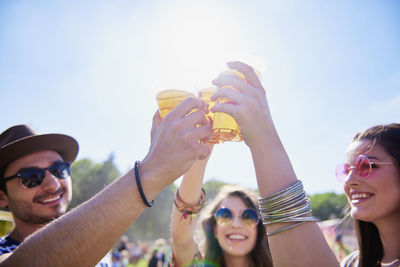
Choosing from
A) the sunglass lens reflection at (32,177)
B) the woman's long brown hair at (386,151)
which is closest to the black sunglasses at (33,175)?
the sunglass lens reflection at (32,177)

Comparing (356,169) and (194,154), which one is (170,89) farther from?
(356,169)

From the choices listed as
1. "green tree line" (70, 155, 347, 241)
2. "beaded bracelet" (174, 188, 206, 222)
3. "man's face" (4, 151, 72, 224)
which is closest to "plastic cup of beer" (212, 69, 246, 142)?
"beaded bracelet" (174, 188, 206, 222)

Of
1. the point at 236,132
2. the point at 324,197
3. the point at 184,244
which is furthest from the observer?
the point at 324,197

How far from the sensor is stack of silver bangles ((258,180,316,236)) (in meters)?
1.02

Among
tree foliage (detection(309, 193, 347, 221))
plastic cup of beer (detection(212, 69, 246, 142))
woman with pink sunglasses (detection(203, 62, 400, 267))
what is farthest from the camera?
tree foliage (detection(309, 193, 347, 221))

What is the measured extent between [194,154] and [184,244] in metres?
1.78

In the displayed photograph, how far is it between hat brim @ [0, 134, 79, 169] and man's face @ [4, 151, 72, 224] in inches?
3.1

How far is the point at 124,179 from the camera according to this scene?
1.21m

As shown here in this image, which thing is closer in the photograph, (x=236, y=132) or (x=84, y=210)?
(x=84, y=210)

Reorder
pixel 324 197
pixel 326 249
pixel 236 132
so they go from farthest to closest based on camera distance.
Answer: pixel 324 197 < pixel 236 132 < pixel 326 249

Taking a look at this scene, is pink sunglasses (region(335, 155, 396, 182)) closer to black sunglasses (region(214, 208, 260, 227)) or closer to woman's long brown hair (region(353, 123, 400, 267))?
woman's long brown hair (region(353, 123, 400, 267))

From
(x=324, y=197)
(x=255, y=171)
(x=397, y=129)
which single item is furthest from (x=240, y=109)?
(x=324, y=197)

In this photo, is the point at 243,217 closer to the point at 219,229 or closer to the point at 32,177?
the point at 219,229

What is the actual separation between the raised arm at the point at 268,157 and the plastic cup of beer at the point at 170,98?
1.11 ft
